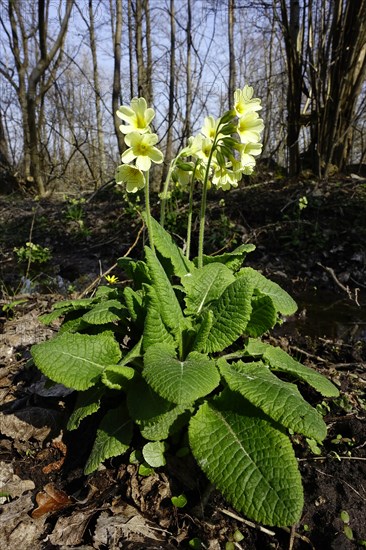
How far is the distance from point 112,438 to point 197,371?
466 mm

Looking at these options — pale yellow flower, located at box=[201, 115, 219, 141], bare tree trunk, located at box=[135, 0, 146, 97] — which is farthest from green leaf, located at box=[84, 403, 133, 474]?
bare tree trunk, located at box=[135, 0, 146, 97]

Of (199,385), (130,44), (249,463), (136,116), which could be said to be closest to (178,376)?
(199,385)

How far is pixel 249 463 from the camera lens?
54.3 inches

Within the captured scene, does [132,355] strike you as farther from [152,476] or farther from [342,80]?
[342,80]

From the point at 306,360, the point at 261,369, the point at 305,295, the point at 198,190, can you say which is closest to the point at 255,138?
the point at 261,369

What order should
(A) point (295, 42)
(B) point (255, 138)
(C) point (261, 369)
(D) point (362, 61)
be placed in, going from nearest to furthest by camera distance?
(C) point (261, 369) → (B) point (255, 138) → (D) point (362, 61) → (A) point (295, 42)

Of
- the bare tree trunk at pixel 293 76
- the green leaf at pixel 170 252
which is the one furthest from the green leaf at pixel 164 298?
the bare tree trunk at pixel 293 76

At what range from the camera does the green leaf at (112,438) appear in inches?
61.3

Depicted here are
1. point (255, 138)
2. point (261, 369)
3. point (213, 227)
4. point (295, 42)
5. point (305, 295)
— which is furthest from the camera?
point (295, 42)

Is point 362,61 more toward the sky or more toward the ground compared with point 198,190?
more toward the sky

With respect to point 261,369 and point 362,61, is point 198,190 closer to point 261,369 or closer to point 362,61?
point 362,61

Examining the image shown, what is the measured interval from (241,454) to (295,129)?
670cm

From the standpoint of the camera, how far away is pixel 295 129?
23.3ft

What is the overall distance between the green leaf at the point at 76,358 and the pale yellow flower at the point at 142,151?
0.79 metres
